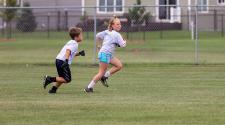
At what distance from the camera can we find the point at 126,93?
14.9 metres

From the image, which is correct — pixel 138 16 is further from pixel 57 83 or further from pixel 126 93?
pixel 126 93

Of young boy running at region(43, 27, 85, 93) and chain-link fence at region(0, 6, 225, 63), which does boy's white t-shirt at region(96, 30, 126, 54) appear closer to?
young boy running at region(43, 27, 85, 93)

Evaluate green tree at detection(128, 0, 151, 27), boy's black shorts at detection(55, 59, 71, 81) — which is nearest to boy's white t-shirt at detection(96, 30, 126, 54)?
boy's black shorts at detection(55, 59, 71, 81)

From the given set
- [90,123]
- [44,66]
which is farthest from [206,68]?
[90,123]

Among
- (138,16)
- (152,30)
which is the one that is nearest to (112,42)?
(138,16)

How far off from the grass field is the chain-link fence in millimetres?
474

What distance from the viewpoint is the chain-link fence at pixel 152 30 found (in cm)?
2922

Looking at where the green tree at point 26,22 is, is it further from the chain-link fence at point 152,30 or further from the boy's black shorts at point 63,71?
the boy's black shorts at point 63,71

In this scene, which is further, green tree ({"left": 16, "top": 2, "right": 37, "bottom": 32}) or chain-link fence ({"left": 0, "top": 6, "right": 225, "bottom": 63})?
green tree ({"left": 16, "top": 2, "right": 37, "bottom": 32})

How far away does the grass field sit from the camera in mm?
11086

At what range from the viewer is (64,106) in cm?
1247

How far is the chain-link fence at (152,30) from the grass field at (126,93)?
0.47 metres

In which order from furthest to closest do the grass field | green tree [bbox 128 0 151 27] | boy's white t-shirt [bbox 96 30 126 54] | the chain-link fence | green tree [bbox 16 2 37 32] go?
green tree [bbox 16 2 37 32], green tree [bbox 128 0 151 27], the chain-link fence, boy's white t-shirt [bbox 96 30 126 54], the grass field

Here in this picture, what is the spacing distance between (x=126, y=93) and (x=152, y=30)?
Answer: 97.6 ft
